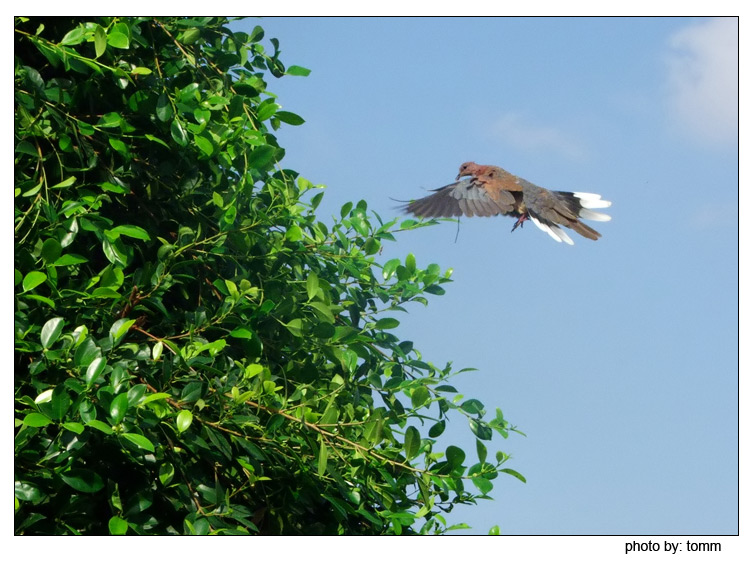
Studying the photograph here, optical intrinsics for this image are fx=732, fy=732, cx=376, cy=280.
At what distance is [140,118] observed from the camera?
5.72ft

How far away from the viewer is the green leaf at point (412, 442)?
5.22ft

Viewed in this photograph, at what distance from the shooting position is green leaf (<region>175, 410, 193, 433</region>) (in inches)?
54.2

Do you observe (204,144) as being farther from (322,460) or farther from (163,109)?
(322,460)

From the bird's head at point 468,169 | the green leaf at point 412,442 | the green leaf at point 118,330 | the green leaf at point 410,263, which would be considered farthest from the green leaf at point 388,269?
the bird's head at point 468,169

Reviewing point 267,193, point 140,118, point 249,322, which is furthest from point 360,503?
point 140,118

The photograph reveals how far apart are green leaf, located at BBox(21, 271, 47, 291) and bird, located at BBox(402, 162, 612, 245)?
1.52 metres

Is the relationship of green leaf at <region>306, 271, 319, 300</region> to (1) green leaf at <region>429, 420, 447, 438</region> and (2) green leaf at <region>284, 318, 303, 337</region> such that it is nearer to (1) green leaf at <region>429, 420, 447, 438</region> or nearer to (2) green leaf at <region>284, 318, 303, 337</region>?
(2) green leaf at <region>284, 318, 303, 337</region>

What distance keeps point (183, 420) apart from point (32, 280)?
16.0 inches

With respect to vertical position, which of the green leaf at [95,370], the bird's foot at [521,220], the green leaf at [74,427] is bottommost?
the green leaf at [74,427]

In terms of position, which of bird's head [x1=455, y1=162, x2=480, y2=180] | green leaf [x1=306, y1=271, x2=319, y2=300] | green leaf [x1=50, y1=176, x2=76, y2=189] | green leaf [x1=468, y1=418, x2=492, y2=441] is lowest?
green leaf [x1=468, y1=418, x2=492, y2=441]

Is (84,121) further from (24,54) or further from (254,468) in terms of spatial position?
(254,468)

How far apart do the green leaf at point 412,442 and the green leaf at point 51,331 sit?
0.74m

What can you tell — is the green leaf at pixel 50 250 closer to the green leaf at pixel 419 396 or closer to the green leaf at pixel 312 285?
the green leaf at pixel 312 285

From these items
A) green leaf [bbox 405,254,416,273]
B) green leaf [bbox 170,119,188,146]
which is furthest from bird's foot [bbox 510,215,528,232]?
green leaf [bbox 170,119,188,146]
